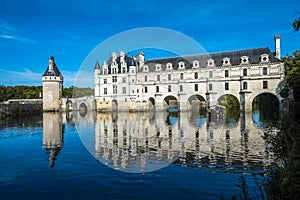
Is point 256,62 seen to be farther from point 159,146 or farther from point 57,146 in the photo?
point 57,146

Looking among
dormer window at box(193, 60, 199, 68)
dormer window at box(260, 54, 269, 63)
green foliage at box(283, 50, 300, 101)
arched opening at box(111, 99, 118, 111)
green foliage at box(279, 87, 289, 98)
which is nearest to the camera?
green foliage at box(283, 50, 300, 101)

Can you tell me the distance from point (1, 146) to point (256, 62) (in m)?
37.2

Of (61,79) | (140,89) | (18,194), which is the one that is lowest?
(18,194)

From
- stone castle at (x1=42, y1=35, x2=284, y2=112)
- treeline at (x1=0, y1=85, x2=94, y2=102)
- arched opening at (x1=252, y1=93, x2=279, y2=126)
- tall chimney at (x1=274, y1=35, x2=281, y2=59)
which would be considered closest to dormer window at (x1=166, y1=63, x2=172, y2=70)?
stone castle at (x1=42, y1=35, x2=284, y2=112)

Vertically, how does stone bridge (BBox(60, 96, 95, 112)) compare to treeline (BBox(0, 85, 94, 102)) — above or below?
below

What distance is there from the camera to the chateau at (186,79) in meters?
37.5

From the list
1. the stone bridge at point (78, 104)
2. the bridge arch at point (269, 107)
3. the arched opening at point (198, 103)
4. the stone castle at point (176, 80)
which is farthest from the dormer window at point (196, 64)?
the stone bridge at point (78, 104)

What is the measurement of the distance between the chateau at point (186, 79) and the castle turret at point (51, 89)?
983cm

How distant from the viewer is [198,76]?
139 feet

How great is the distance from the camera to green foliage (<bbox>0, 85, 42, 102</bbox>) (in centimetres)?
6825

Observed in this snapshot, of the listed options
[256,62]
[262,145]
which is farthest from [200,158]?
[256,62]

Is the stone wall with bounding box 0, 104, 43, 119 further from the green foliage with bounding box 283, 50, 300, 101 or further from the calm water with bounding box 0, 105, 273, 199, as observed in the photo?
the green foliage with bounding box 283, 50, 300, 101

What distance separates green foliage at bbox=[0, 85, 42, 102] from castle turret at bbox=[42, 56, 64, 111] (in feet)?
72.6

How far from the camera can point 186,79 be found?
43438 millimetres
